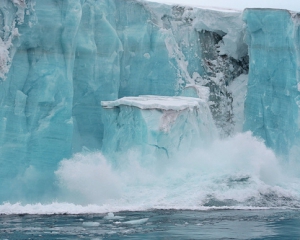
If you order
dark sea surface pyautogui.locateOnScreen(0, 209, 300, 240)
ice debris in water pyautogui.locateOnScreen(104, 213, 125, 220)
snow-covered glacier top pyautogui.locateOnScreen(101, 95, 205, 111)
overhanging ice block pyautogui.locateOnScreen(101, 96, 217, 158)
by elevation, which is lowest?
dark sea surface pyautogui.locateOnScreen(0, 209, 300, 240)

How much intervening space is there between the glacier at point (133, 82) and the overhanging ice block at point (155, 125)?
0.02 m

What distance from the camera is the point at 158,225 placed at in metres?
11.4

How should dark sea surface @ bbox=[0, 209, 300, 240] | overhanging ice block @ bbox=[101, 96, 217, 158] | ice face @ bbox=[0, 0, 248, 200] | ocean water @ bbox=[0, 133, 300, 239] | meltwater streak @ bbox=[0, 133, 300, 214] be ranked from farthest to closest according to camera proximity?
1. overhanging ice block @ bbox=[101, 96, 217, 158]
2. ice face @ bbox=[0, 0, 248, 200]
3. meltwater streak @ bbox=[0, 133, 300, 214]
4. ocean water @ bbox=[0, 133, 300, 239]
5. dark sea surface @ bbox=[0, 209, 300, 240]

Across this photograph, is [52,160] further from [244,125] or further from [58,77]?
[244,125]

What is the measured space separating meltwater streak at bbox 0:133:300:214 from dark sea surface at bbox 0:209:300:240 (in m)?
0.95

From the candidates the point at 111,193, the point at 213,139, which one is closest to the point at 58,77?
the point at 111,193

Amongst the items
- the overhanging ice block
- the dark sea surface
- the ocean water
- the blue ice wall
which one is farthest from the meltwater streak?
the blue ice wall

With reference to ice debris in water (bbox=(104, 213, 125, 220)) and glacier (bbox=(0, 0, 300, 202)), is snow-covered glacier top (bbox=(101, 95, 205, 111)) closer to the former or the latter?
glacier (bbox=(0, 0, 300, 202))

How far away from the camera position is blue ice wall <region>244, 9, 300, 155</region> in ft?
55.3

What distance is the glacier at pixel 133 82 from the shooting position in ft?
48.0

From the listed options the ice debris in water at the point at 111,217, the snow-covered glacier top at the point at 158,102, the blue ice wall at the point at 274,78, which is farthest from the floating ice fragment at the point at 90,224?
the blue ice wall at the point at 274,78

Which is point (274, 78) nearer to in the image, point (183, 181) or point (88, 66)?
point (183, 181)

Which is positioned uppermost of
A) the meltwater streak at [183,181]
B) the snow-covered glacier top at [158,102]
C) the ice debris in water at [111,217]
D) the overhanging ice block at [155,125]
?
the snow-covered glacier top at [158,102]

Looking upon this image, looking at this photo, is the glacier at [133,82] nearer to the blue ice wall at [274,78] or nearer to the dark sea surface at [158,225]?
the blue ice wall at [274,78]
